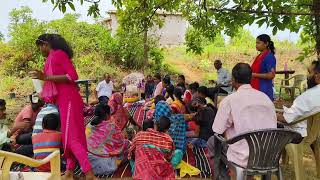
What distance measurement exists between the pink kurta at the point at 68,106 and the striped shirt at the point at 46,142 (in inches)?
8.8

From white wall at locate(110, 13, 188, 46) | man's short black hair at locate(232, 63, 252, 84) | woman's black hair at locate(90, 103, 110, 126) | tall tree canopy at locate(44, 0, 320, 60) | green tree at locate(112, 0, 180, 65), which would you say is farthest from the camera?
white wall at locate(110, 13, 188, 46)

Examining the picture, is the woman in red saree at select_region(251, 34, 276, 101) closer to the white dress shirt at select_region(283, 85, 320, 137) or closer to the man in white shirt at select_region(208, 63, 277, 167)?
the white dress shirt at select_region(283, 85, 320, 137)

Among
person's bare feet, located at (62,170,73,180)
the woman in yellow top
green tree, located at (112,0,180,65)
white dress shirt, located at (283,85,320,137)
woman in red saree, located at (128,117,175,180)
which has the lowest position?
person's bare feet, located at (62,170,73,180)

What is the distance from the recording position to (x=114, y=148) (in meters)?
4.68

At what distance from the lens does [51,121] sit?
13.2 ft

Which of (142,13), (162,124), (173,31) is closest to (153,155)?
(162,124)

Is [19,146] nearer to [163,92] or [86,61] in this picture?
[163,92]

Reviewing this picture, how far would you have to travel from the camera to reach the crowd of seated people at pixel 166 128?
2.97m

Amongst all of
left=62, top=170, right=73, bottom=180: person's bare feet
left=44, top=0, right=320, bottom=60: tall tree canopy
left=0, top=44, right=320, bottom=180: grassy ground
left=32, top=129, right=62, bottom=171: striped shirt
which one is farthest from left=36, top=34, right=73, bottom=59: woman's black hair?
left=0, top=44, right=320, bottom=180: grassy ground

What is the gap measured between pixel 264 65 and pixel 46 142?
9.14ft

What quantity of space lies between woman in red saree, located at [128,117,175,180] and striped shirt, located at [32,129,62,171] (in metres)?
0.84

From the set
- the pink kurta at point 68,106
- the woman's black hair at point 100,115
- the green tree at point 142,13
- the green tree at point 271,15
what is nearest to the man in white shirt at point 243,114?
the pink kurta at point 68,106

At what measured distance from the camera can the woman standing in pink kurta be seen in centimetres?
376

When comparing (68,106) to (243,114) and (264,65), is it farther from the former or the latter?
(264,65)
